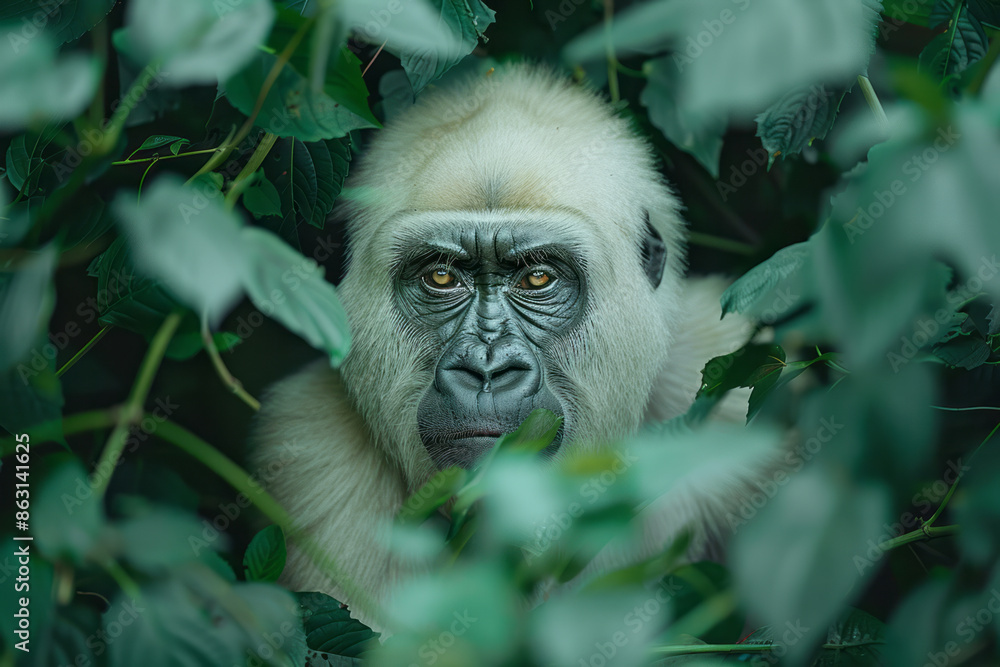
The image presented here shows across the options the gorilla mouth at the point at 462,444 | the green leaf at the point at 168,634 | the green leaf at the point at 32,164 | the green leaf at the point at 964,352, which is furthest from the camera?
the gorilla mouth at the point at 462,444

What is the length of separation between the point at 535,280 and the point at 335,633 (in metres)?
1.16

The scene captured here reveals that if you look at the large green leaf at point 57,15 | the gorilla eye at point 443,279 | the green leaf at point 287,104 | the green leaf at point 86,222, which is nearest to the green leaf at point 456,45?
the green leaf at point 287,104

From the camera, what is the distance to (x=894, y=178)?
797 millimetres

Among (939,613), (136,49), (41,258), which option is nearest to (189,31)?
(136,49)

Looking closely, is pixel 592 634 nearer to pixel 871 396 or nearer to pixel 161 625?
pixel 871 396

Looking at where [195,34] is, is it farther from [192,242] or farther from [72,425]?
[72,425]

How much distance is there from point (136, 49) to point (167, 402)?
245cm

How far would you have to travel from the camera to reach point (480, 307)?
240 centimetres

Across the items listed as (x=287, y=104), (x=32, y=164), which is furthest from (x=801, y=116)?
(x=32, y=164)

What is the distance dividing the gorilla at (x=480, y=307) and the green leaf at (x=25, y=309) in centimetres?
118

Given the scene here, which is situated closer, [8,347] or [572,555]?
[572,555]

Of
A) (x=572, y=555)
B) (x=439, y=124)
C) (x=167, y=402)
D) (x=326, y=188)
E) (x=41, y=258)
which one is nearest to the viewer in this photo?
(x=572, y=555)

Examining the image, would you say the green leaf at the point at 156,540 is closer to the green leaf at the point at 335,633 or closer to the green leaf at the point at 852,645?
the green leaf at the point at 335,633

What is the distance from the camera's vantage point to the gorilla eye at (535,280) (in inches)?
96.2
